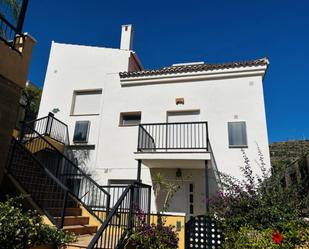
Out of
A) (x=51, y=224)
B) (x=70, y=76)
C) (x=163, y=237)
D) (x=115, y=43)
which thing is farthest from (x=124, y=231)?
(x=115, y=43)

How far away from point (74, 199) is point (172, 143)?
4.54 metres

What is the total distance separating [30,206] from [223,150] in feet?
23.9

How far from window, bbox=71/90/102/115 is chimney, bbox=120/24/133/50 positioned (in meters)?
3.46

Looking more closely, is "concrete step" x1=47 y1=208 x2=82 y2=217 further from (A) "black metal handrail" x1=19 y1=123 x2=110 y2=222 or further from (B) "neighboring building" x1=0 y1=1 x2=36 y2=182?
(A) "black metal handrail" x1=19 y1=123 x2=110 y2=222

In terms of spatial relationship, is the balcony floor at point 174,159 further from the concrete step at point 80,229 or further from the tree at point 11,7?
the tree at point 11,7

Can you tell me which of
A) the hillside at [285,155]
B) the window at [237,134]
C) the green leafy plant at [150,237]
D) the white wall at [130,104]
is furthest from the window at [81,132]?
the hillside at [285,155]

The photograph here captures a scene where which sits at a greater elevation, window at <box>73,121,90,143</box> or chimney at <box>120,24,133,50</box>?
chimney at <box>120,24,133,50</box>

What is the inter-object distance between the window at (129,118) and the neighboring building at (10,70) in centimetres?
581

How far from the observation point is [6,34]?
6.01 meters

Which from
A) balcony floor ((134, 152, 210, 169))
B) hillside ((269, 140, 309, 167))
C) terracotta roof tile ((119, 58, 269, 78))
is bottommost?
balcony floor ((134, 152, 210, 169))

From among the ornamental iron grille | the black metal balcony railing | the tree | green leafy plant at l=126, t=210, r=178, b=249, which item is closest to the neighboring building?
the tree

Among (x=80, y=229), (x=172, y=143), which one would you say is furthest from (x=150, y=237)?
(x=172, y=143)

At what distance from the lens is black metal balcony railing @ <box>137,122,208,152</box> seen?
9.66m

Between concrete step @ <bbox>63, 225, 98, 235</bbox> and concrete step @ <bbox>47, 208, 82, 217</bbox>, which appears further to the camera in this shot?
concrete step @ <bbox>47, 208, 82, 217</bbox>
